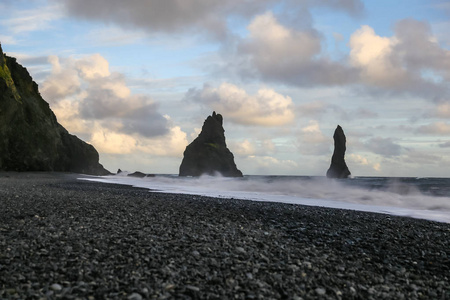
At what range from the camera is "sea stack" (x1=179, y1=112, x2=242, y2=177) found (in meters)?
146

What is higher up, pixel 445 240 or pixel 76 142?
pixel 76 142

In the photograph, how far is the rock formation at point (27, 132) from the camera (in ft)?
156

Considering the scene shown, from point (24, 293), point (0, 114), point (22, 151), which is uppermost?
point (0, 114)

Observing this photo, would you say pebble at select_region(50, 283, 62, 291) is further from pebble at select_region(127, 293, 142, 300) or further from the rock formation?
the rock formation

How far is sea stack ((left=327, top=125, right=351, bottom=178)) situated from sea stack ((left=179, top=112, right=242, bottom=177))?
40966 millimetres

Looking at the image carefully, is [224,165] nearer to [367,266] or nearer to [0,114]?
[0,114]

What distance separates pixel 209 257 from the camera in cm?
755

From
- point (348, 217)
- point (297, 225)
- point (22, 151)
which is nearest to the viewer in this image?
point (297, 225)

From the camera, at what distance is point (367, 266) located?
8109 mm


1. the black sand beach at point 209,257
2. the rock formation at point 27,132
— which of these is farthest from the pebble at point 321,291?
the rock formation at point 27,132

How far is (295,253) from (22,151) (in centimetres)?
5101

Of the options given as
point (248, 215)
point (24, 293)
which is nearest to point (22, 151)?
point (248, 215)

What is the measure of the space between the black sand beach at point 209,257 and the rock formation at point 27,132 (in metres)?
41.6

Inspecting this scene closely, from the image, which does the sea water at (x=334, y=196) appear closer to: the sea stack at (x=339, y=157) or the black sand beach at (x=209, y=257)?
the black sand beach at (x=209, y=257)
